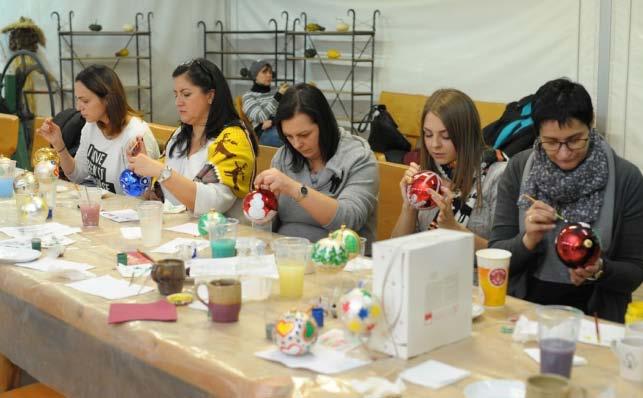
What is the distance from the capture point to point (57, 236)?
306cm

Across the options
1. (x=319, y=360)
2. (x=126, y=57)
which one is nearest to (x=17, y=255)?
(x=319, y=360)

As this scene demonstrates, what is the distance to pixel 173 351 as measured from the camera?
202cm

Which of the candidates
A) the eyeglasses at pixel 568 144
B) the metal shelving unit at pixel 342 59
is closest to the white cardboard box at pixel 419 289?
the eyeglasses at pixel 568 144

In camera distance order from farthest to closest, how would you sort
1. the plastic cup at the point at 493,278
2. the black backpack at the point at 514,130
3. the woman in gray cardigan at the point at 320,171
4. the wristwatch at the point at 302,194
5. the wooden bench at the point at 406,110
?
the wooden bench at the point at 406,110 → the black backpack at the point at 514,130 → the woman in gray cardigan at the point at 320,171 → the wristwatch at the point at 302,194 → the plastic cup at the point at 493,278

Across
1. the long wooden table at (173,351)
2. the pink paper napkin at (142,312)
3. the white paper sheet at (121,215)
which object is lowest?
the long wooden table at (173,351)

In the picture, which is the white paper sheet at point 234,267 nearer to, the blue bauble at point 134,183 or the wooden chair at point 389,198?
the blue bauble at point 134,183

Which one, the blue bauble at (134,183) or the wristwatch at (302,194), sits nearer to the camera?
the wristwatch at (302,194)

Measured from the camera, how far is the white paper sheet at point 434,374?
5.76 ft

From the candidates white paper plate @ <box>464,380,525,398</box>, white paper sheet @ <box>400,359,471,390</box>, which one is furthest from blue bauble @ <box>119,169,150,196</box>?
white paper plate @ <box>464,380,525,398</box>

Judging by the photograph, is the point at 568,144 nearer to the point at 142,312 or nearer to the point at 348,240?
the point at 348,240

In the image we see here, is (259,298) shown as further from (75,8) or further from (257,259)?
(75,8)

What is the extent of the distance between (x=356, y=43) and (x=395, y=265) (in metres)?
6.84

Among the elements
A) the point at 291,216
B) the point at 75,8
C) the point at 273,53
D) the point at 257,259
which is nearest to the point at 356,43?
the point at 273,53

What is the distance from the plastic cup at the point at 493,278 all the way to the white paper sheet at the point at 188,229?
1.22 m
